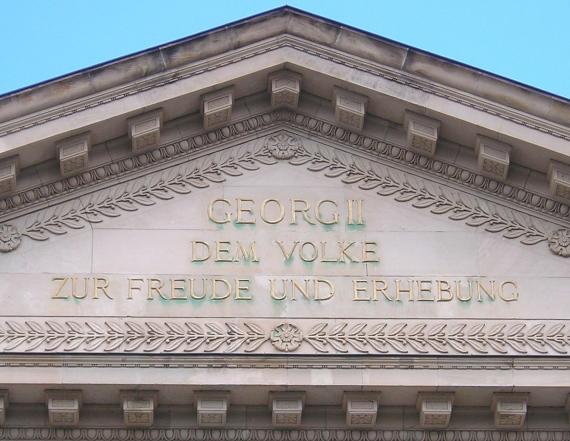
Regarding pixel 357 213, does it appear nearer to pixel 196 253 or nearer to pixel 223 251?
pixel 223 251

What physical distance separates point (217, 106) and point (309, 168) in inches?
56.3

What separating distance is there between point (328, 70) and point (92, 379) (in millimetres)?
5221

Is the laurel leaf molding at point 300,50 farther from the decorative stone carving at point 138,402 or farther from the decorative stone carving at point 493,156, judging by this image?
the decorative stone carving at point 138,402

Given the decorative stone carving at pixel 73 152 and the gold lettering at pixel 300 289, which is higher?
the decorative stone carving at pixel 73 152

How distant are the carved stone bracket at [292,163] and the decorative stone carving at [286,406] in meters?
3.30

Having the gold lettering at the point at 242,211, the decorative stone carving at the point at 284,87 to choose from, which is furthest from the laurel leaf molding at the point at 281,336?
the decorative stone carving at the point at 284,87

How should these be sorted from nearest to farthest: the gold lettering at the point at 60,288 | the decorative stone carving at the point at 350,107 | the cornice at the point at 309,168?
1. the gold lettering at the point at 60,288
2. the cornice at the point at 309,168
3. the decorative stone carving at the point at 350,107

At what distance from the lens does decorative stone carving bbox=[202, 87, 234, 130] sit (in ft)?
96.7

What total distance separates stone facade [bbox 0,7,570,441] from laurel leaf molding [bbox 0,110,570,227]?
0.03 meters

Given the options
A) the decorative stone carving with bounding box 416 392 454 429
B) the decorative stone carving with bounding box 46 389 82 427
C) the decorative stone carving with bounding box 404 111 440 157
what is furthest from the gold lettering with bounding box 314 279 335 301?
the decorative stone carving with bounding box 46 389 82 427

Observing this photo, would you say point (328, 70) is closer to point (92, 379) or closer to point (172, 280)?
point (172, 280)

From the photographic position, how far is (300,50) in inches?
1164

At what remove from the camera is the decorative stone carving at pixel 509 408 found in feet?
90.5

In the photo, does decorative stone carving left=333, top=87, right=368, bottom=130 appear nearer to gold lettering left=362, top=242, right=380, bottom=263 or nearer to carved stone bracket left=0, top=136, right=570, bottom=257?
carved stone bracket left=0, top=136, right=570, bottom=257
